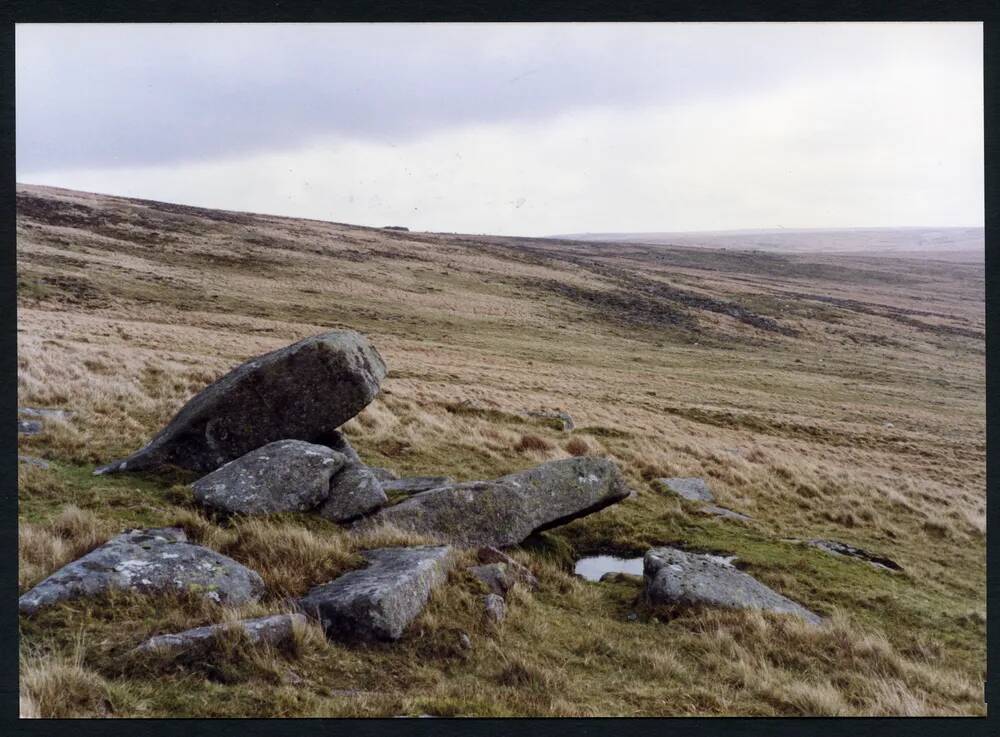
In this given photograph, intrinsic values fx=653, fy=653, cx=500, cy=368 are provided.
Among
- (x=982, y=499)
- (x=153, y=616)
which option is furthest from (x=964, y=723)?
(x=982, y=499)

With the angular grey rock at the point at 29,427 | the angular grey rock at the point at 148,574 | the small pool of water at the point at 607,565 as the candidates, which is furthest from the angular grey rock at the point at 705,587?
the angular grey rock at the point at 29,427

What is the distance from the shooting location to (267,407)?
34.2 ft

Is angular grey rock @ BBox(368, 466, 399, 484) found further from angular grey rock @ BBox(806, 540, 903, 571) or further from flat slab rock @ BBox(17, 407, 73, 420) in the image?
angular grey rock @ BBox(806, 540, 903, 571)

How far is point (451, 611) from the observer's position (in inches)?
271

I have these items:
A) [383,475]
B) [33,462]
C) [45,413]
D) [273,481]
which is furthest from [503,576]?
[45,413]

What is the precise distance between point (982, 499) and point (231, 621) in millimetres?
24896

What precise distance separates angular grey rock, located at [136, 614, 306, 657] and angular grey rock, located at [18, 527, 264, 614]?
703 mm

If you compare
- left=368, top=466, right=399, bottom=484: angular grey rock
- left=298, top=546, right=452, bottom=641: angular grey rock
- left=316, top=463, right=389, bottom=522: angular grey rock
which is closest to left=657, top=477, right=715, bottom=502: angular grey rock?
left=368, top=466, right=399, bottom=484: angular grey rock

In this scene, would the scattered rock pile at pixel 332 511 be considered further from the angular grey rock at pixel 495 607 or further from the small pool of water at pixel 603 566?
the small pool of water at pixel 603 566

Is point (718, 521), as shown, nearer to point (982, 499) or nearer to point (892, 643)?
point (892, 643)

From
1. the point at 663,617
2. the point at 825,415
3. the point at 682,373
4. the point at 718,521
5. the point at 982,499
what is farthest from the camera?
the point at 682,373

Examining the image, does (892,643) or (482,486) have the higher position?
(482,486)

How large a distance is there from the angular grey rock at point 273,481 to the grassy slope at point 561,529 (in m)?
0.35

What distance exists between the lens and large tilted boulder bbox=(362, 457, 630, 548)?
8.98 m
